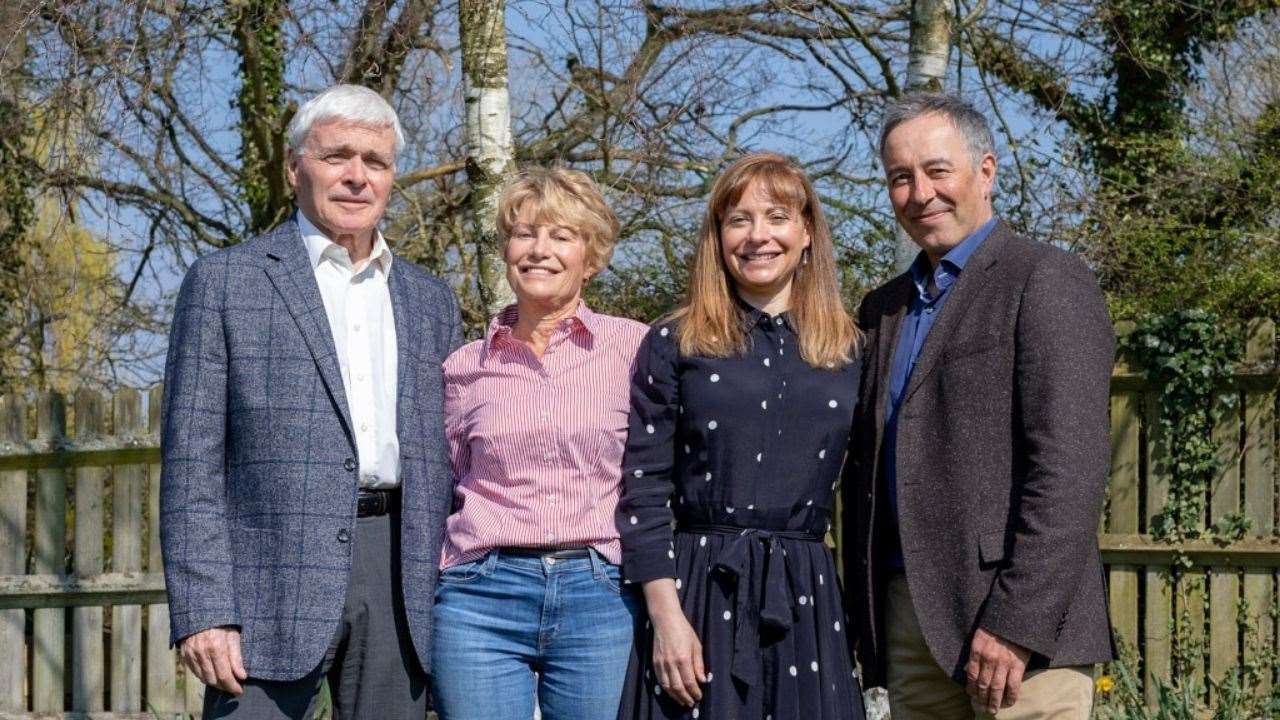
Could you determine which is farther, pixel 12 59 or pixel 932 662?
pixel 12 59

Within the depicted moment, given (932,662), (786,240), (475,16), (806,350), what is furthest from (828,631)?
(475,16)

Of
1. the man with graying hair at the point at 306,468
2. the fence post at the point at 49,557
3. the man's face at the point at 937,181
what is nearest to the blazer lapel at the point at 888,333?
the man's face at the point at 937,181

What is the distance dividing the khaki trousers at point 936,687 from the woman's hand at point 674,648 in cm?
47

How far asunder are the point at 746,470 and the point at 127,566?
4.48 m

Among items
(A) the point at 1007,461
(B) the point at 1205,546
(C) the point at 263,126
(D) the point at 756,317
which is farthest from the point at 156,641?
(A) the point at 1007,461

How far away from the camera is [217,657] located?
2.69 metres

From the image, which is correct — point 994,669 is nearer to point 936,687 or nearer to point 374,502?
point 936,687

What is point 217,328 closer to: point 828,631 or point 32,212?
point 828,631

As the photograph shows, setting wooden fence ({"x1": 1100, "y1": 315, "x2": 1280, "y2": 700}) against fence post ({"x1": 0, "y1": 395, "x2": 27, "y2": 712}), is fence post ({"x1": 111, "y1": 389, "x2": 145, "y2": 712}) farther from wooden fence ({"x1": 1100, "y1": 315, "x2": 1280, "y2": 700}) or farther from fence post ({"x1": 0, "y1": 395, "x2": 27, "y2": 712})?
wooden fence ({"x1": 1100, "y1": 315, "x2": 1280, "y2": 700})

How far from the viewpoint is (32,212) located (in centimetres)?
841

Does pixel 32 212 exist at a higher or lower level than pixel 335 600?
higher

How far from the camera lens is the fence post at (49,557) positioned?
646 centimetres

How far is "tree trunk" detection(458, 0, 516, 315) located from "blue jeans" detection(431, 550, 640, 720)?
1.73 meters

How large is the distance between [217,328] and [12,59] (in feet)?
12.7
